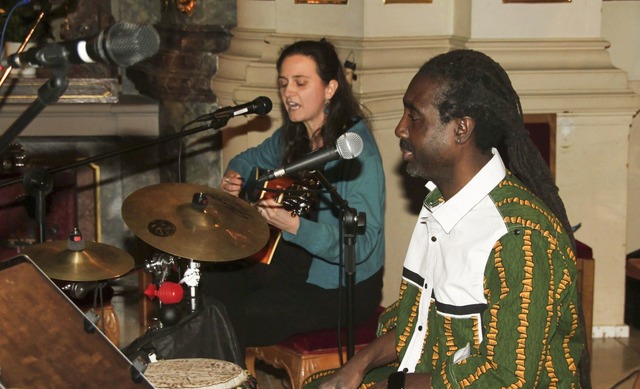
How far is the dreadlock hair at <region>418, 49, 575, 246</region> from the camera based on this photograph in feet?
9.31

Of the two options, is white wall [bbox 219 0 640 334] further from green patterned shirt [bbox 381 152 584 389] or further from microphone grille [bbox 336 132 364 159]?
green patterned shirt [bbox 381 152 584 389]

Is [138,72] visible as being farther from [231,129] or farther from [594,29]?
[594,29]

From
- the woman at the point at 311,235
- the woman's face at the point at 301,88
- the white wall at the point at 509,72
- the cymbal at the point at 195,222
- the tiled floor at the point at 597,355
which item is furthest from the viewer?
the white wall at the point at 509,72

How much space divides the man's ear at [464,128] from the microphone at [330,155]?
16.3 inches

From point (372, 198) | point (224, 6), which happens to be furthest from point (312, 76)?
point (224, 6)

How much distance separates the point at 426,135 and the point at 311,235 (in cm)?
117

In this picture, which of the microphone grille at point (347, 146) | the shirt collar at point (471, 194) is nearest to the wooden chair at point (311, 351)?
the microphone grille at point (347, 146)

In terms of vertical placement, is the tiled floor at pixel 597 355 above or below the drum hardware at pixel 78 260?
below

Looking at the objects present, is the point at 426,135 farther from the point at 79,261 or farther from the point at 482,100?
the point at 79,261

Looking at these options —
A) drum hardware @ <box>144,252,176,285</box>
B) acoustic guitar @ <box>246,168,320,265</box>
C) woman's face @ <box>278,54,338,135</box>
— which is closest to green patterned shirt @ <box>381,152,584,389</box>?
acoustic guitar @ <box>246,168,320,265</box>

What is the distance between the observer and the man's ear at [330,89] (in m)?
4.32

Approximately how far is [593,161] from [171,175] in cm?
218

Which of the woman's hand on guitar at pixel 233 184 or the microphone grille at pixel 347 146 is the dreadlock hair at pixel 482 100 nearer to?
the microphone grille at pixel 347 146

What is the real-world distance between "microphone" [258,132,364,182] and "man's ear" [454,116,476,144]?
0.41 m
